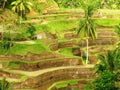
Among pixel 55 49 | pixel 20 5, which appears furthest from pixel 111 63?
pixel 20 5

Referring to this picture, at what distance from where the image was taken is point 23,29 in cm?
5191

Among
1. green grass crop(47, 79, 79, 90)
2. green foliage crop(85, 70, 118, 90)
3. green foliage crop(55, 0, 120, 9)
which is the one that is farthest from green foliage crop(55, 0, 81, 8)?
green foliage crop(85, 70, 118, 90)

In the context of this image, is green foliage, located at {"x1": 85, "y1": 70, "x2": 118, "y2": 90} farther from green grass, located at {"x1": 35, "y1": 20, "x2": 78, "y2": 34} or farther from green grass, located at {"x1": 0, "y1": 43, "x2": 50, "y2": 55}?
green grass, located at {"x1": 35, "y1": 20, "x2": 78, "y2": 34}

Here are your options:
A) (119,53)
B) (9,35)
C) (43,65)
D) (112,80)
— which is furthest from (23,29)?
(112,80)

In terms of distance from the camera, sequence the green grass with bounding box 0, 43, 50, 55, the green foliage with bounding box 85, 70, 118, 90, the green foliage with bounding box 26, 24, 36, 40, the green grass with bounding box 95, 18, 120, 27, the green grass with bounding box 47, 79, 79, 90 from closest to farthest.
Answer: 1. the green foliage with bounding box 85, 70, 118, 90
2. the green grass with bounding box 47, 79, 79, 90
3. the green grass with bounding box 0, 43, 50, 55
4. the green foliage with bounding box 26, 24, 36, 40
5. the green grass with bounding box 95, 18, 120, 27

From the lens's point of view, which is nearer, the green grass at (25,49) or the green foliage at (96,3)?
the green grass at (25,49)

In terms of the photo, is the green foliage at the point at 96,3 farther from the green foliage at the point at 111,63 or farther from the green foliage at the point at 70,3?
the green foliage at the point at 111,63

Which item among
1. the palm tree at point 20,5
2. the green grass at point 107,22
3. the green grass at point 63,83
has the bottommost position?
the green grass at point 63,83

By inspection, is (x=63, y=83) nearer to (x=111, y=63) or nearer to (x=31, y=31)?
(x=111, y=63)

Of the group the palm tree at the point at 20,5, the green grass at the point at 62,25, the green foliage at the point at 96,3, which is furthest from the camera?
the green foliage at the point at 96,3

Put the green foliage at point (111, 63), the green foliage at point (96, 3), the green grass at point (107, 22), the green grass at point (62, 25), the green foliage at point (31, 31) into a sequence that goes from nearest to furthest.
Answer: the green foliage at point (111, 63) → the green foliage at point (31, 31) → the green grass at point (62, 25) → the green grass at point (107, 22) → the green foliage at point (96, 3)

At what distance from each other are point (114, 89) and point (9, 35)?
24587 mm

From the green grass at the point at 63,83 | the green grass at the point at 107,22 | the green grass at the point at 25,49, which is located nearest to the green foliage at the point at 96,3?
the green grass at the point at 107,22

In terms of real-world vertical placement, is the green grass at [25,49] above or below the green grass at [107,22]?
above
